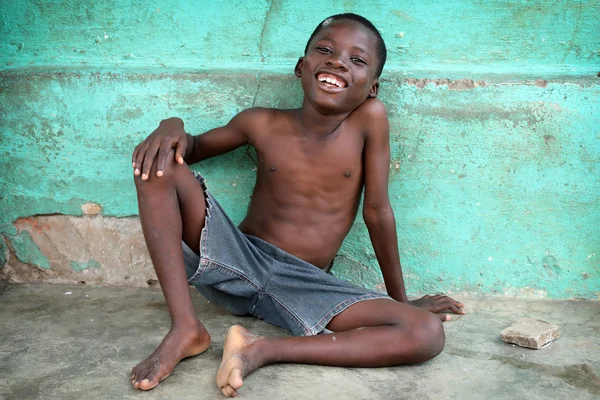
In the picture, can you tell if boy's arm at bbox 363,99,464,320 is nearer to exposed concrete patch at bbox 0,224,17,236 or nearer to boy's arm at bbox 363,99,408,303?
boy's arm at bbox 363,99,408,303

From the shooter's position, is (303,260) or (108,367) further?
(303,260)

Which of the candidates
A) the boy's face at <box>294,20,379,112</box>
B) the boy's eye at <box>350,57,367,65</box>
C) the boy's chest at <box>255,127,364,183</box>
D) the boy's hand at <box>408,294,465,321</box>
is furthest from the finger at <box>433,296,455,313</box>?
the boy's eye at <box>350,57,367,65</box>

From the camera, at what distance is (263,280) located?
2416 mm

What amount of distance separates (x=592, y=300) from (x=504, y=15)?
1148mm

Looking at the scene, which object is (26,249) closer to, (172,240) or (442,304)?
(172,240)

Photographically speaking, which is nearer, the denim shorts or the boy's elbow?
the denim shorts

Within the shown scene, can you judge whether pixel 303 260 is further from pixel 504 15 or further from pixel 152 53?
pixel 504 15

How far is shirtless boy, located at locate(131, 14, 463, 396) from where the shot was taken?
214 cm

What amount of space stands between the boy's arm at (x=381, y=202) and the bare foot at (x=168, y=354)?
2.35ft

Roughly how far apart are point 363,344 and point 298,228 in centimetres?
55

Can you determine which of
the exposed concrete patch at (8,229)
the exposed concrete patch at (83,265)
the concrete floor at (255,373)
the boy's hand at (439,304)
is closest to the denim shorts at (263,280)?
the concrete floor at (255,373)

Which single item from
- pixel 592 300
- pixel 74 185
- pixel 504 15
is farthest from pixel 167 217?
pixel 592 300

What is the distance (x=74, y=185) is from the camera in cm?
277

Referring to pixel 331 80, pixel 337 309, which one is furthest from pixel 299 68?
pixel 337 309
